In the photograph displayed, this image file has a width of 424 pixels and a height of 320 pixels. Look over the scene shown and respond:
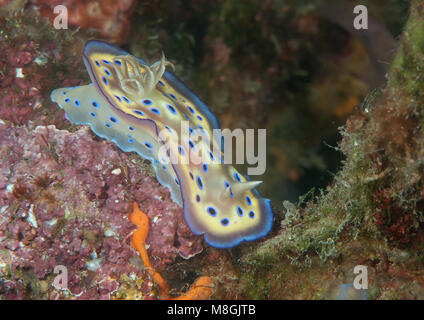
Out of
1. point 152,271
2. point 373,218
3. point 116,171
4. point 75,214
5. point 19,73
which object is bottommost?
point 152,271

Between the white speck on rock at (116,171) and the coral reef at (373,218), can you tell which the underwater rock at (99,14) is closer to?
the white speck on rock at (116,171)

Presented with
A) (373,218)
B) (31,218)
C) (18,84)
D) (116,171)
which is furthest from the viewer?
(18,84)

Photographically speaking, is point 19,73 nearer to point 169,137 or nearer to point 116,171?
point 116,171

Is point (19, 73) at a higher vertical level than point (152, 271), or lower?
higher

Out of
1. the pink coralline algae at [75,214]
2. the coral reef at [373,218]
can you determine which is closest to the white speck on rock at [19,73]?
the pink coralline algae at [75,214]

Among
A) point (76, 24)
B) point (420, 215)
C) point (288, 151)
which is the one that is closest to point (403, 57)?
point (420, 215)

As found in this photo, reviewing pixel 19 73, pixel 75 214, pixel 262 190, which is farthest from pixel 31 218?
pixel 262 190

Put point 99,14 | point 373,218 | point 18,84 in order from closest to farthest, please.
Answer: point 373,218, point 18,84, point 99,14
